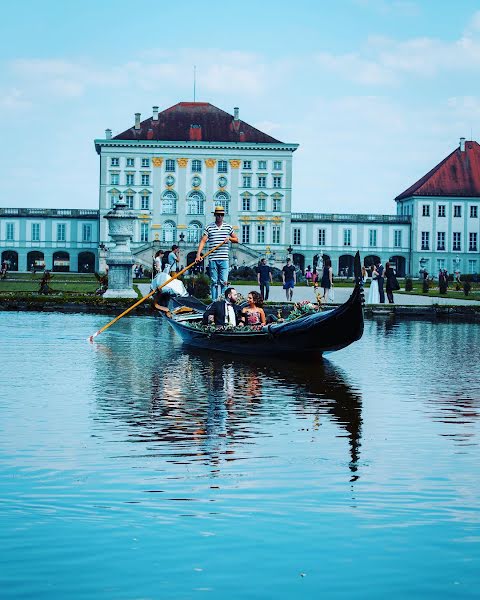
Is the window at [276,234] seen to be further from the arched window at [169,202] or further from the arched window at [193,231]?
the arched window at [169,202]

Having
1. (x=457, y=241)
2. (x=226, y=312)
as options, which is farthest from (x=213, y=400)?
(x=457, y=241)

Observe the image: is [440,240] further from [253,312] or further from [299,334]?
[299,334]

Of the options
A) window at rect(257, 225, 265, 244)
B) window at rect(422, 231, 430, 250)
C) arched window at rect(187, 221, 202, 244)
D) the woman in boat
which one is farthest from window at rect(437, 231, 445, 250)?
the woman in boat

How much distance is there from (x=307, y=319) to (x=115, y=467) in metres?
8.85

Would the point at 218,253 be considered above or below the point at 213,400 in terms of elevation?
above

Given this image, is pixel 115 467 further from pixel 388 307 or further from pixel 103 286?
pixel 103 286

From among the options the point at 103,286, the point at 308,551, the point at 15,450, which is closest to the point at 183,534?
the point at 308,551

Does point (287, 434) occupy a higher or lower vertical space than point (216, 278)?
lower

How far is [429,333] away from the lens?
27.4 meters

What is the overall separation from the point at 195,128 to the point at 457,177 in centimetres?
2598

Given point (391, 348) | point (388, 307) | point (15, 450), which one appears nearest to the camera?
point (15, 450)

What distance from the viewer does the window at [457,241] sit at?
113312 mm

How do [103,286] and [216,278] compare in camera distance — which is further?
[103,286]

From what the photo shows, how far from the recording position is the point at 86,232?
113 m
